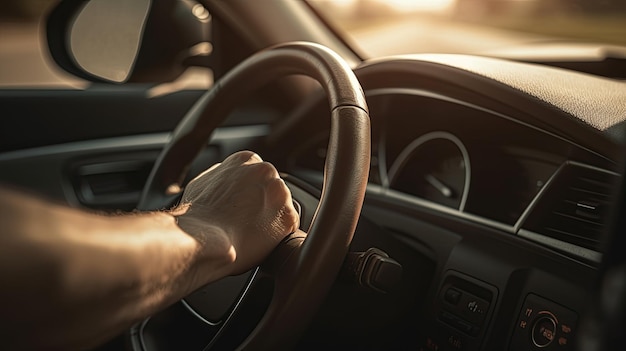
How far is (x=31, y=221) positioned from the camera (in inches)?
34.5

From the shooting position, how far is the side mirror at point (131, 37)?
270cm

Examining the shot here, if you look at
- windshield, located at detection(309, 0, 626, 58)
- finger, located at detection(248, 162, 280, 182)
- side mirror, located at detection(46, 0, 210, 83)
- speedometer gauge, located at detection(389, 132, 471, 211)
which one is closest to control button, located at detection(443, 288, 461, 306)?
speedometer gauge, located at detection(389, 132, 471, 211)

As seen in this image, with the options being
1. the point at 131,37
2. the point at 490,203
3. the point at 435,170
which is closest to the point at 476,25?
the point at 435,170

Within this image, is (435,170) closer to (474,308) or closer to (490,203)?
(490,203)

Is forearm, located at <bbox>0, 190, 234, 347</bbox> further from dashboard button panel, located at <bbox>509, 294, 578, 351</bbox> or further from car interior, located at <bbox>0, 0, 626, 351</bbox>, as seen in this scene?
dashboard button panel, located at <bbox>509, 294, 578, 351</bbox>

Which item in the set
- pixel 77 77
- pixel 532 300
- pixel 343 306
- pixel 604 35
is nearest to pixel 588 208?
pixel 532 300

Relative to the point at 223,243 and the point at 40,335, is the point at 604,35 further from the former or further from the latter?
the point at 40,335

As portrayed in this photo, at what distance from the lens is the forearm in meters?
0.86

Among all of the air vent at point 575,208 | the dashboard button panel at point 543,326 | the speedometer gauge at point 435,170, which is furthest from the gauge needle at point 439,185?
the dashboard button panel at point 543,326

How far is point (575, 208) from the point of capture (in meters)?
1.65

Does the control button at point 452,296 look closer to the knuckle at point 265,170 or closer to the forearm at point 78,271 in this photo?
the knuckle at point 265,170

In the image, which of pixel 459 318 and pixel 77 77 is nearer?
pixel 459 318

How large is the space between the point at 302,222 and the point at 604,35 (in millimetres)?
1230

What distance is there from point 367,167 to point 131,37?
1651mm
